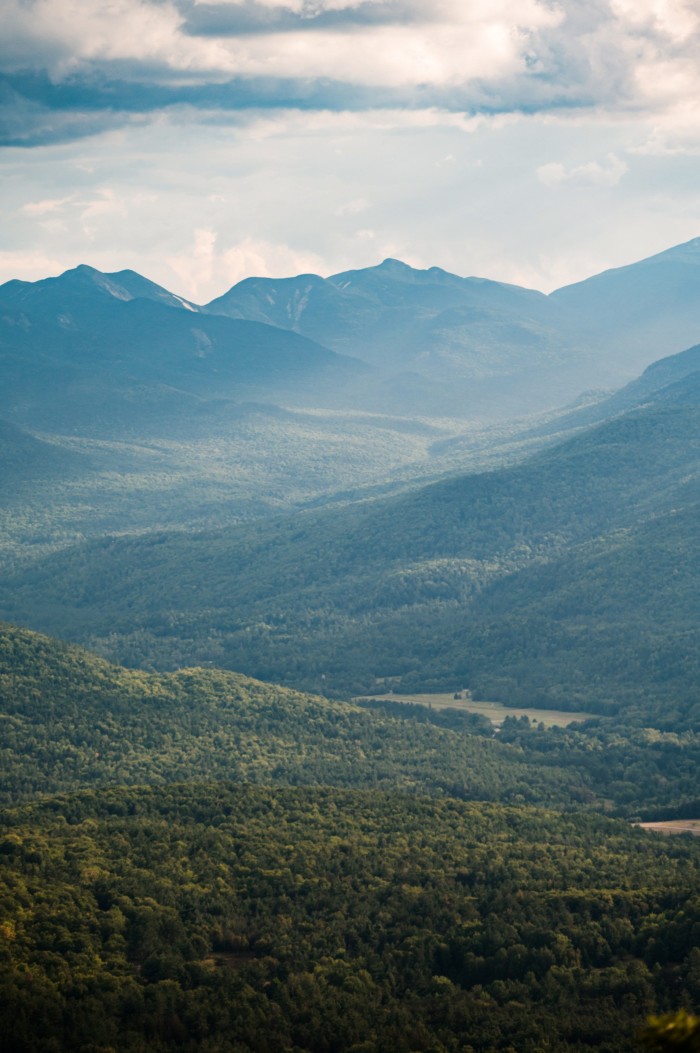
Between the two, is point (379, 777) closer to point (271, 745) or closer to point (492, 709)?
point (271, 745)

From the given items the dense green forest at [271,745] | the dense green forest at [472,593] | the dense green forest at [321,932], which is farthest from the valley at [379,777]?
the dense green forest at [472,593]

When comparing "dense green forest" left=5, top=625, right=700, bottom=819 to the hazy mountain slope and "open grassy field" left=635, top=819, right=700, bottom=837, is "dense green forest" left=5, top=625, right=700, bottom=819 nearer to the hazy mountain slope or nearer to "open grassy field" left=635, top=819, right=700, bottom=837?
"open grassy field" left=635, top=819, right=700, bottom=837

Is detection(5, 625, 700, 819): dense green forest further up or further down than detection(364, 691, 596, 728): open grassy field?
further up

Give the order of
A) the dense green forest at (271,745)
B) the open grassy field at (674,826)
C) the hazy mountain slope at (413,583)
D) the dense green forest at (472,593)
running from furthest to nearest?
1. the hazy mountain slope at (413,583)
2. the dense green forest at (472,593)
3. the dense green forest at (271,745)
4. the open grassy field at (674,826)

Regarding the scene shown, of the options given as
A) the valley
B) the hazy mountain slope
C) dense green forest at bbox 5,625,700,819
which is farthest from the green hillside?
the hazy mountain slope

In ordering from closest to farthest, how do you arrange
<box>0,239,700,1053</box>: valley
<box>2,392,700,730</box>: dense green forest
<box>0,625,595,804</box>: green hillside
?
<box>0,239,700,1053</box>: valley < <box>0,625,595,804</box>: green hillside < <box>2,392,700,730</box>: dense green forest

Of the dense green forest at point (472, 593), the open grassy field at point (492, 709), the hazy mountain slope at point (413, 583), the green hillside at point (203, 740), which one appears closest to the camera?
the green hillside at point (203, 740)

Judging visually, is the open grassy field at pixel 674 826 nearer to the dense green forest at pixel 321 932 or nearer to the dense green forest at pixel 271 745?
the dense green forest at pixel 271 745
